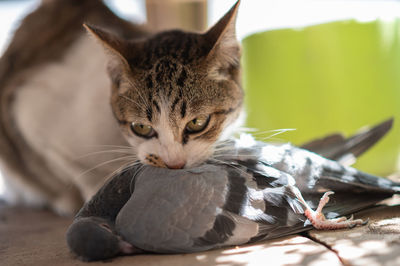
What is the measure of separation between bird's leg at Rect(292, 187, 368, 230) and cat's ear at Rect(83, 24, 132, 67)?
0.92m

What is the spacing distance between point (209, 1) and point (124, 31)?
1470 millimetres

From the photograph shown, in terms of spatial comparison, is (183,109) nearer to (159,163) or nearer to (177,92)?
(177,92)

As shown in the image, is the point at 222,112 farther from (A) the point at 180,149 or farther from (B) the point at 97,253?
(B) the point at 97,253

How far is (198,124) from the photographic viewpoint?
156cm

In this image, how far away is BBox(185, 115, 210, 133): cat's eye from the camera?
1.54m

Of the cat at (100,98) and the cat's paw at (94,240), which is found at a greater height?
the cat at (100,98)

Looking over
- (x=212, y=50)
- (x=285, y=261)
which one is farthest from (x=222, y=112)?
(x=285, y=261)

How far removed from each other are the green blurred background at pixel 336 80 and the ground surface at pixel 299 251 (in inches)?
50.4

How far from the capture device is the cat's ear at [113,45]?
1.59 m

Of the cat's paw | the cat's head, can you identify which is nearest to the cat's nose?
the cat's head

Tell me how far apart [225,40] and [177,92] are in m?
0.33

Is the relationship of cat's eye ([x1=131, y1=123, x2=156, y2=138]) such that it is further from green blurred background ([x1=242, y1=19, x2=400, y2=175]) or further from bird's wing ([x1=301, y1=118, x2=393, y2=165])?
green blurred background ([x1=242, y1=19, x2=400, y2=175])

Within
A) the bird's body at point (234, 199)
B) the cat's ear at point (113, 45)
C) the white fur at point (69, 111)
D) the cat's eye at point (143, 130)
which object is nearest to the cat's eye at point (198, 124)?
the cat's eye at point (143, 130)

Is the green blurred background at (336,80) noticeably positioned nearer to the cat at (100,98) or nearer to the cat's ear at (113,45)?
the cat at (100,98)
